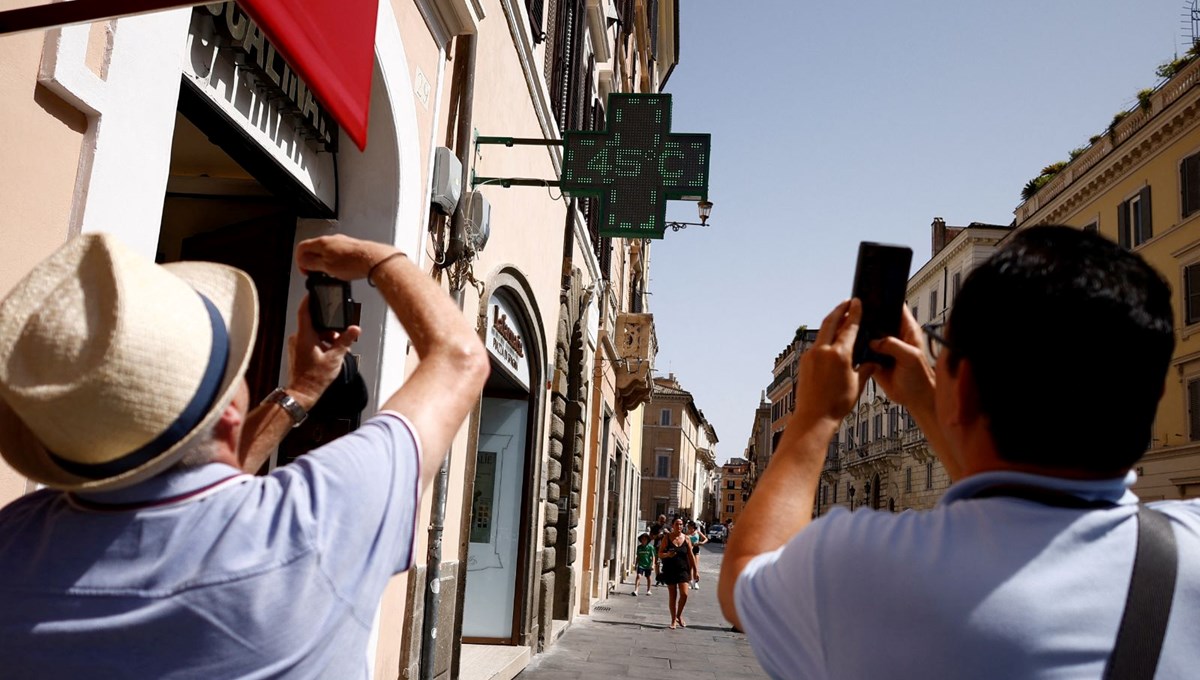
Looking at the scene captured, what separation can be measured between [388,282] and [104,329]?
492mm

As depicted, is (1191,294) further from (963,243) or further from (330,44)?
(330,44)

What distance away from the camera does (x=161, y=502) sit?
1.29 metres

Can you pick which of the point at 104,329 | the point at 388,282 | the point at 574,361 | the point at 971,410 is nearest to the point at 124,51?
the point at 388,282

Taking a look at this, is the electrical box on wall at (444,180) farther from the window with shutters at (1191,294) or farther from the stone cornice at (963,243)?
the stone cornice at (963,243)

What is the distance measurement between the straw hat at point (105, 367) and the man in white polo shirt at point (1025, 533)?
2.54ft

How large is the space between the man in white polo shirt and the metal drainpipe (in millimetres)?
5097

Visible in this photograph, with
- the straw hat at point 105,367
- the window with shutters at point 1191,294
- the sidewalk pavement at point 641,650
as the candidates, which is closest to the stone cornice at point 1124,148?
the window with shutters at point 1191,294

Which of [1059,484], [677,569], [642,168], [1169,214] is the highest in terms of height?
[1169,214]

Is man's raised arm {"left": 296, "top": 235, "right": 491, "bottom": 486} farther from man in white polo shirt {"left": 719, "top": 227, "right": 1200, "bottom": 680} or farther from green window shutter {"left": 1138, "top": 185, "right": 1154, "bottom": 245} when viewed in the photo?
green window shutter {"left": 1138, "top": 185, "right": 1154, "bottom": 245}

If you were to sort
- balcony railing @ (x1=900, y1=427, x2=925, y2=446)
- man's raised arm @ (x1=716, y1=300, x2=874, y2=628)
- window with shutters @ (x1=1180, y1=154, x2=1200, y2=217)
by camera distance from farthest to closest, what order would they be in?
balcony railing @ (x1=900, y1=427, x2=925, y2=446) → window with shutters @ (x1=1180, y1=154, x2=1200, y2=217) → man's raised arm @ (x1=716, y1=300, x2=874, y2=628)

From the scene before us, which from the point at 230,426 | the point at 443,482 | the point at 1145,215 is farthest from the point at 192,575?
the point at 1145,215

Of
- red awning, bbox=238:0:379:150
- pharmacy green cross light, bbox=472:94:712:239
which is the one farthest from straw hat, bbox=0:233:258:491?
pharmacy green cross light, bbox=472:94:712:239

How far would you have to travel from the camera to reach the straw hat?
1.19m

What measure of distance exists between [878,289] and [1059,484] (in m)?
0.42
